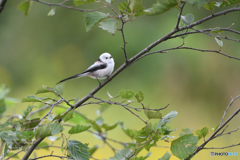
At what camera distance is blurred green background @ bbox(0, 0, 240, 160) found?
2895mm

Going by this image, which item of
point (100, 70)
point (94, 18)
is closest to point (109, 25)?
point (94, 18)

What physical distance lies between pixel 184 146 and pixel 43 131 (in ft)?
0.88

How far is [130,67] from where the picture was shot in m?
3.22

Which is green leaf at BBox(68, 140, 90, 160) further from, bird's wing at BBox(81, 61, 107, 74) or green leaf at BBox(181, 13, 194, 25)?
bird's wing at BBox(81, 61, 107, 74)

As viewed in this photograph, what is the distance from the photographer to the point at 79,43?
10.6 feet

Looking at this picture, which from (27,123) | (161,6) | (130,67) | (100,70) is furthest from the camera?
(130,67)

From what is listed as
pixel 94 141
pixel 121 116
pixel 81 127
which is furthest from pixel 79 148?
pixel 121 116

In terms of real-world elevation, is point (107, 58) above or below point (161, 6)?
below

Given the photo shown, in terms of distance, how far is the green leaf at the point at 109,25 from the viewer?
50cm

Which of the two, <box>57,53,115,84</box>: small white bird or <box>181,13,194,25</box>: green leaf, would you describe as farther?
<box>57,53,115,84</box>: small white bird

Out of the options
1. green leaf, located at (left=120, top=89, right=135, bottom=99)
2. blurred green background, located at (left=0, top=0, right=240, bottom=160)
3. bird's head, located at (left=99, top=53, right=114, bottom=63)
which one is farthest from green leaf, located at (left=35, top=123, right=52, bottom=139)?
blurred green background, located at (left=0, top=0, right=240, bottom=160)

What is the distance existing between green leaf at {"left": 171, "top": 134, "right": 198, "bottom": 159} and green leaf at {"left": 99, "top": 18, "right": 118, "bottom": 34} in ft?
0.82

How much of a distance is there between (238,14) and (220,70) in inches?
24.0

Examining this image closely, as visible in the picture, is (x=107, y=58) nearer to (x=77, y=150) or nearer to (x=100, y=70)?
(x=100, y=70)
